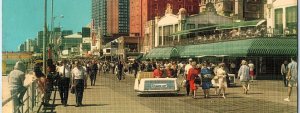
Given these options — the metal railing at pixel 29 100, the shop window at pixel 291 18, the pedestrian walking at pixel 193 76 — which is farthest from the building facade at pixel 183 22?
the metal railing at pixel 29 100

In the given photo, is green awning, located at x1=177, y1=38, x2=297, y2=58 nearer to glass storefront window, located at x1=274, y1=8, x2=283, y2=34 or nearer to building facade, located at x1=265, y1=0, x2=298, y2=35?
building facade, located at x1=265, y1=0, x2=298, y2=35

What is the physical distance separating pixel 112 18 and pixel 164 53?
6233cm

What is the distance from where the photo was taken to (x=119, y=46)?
3182 inches

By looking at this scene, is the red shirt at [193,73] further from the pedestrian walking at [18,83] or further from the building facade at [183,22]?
the building facade at [183,22]

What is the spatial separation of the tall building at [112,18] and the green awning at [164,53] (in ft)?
122

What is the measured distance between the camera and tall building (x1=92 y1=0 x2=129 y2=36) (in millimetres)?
94575

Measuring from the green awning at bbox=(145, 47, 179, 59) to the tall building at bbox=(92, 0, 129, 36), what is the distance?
3724 centimetres

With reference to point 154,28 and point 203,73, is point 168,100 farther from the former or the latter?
point 154,28

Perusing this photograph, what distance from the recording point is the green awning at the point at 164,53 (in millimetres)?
45406

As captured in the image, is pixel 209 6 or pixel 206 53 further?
pixel 209 6

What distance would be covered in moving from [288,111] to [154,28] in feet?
169

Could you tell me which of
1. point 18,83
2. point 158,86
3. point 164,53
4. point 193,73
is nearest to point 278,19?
point 158,86

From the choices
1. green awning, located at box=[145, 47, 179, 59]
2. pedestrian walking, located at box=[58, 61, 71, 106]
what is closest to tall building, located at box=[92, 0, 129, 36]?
green awning, located at box=[145, 47, 179, 59]

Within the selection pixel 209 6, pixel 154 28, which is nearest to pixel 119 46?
pixel 154 28
